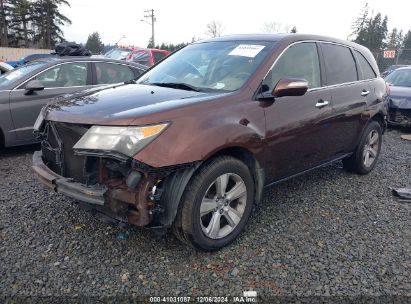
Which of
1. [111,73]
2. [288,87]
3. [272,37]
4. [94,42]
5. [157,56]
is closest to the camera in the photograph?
[288,87]

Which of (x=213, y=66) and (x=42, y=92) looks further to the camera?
(x=42, y=92)

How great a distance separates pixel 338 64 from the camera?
14.1 feet

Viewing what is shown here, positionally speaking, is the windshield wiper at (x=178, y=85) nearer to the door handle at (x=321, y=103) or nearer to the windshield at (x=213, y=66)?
the windshield at (x=213, y=66)

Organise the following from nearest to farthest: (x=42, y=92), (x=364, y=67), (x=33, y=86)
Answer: (x=364, y=67), (x=33, y=86), (x=42, y=92)

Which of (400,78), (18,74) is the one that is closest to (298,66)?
(18,74)

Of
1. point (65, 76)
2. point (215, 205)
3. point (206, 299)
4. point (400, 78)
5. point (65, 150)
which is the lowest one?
point (206, 299)

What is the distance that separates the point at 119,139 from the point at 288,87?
152cm

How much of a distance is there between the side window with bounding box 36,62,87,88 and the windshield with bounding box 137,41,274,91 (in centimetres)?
235

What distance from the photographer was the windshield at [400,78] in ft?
29.8

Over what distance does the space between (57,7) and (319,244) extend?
52.7 metres

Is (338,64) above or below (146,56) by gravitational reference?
above

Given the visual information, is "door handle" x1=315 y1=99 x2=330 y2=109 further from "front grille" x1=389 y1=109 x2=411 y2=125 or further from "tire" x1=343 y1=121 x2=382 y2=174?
"front grille" x1=389 y1=109 x2=411 y2=125

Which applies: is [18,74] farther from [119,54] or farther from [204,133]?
[119,54]

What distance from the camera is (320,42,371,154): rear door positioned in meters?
4.11
